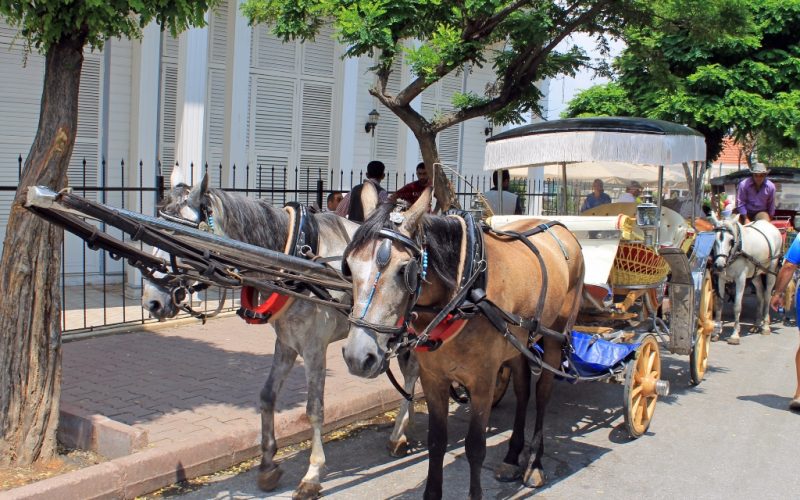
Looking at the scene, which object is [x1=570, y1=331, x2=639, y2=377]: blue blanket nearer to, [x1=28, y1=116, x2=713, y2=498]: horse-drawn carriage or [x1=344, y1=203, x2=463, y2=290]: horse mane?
[x1=28, y1=116, x2=713, y2=498]: horse-drawn carriage

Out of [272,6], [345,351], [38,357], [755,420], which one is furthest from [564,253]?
[272,6]

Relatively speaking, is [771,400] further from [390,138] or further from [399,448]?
[390,138]

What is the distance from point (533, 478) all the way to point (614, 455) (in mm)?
957

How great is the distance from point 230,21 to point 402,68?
13.8 feet

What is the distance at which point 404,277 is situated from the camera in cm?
343

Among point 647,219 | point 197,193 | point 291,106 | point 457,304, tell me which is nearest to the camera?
point 457,304

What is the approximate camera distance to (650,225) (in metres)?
6.07

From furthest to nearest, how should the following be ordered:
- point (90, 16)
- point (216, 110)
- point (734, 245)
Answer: point (216, 110)
point (734, 245)
point (90, 16)

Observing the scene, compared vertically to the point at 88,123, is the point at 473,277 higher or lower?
lower

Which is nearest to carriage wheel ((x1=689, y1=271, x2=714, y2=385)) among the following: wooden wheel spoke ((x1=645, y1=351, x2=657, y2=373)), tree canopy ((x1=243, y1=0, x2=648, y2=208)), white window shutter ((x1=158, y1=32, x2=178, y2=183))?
wooden wheel spoke ((x1=645, y1=351, x2=657, y2=373))

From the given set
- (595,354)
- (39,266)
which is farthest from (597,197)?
(39,266)

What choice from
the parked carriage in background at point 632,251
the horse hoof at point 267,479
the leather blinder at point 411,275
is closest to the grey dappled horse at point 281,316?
the horse hoof at point 267,479

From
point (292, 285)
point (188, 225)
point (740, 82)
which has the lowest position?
point (292, 285)

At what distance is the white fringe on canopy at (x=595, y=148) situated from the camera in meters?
6.02
